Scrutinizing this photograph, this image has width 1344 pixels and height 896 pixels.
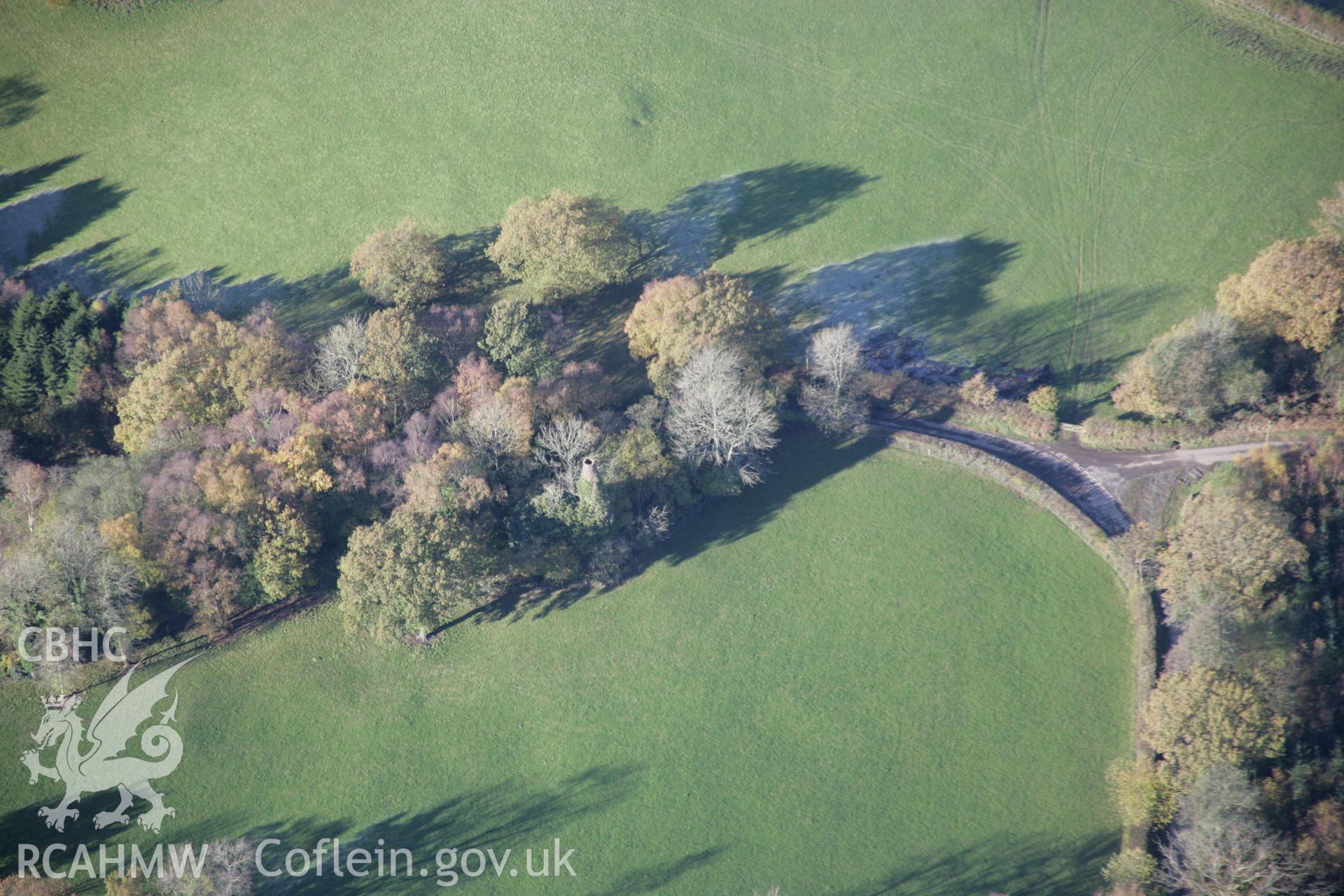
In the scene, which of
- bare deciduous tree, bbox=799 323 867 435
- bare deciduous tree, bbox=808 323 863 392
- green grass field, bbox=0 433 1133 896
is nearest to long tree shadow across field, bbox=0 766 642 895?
green grass field, bbox=0 433 1133 896

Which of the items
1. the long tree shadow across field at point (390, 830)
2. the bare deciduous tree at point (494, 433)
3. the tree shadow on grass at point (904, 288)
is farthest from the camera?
the tree shadow on grass at point (904, 288)

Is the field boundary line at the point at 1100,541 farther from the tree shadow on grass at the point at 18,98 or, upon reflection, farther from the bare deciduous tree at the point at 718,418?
the tree shadow on grass at the point at 18,98

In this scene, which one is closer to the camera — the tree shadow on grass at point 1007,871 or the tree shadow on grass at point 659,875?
the tree shadow on grass at point 1007,871

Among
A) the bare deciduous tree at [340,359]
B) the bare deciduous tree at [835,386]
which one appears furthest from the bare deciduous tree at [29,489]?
the bare deciduous tree at [835,386]

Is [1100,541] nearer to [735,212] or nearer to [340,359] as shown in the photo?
[735,212]

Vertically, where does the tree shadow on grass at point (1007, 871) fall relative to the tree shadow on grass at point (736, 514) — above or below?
below

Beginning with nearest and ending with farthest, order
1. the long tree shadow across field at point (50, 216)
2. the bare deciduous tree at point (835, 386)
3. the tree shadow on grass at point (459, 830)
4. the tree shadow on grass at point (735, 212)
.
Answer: the tree shadow on grass at point (459, 830) < the bare deciduous tree at point (835, 386) < the long tree shadow across field at point (50, 216) < the tree shadow on grass at point (735, 212)

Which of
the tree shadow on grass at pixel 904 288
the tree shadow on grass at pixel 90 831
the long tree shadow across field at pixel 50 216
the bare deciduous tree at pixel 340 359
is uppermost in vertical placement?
the long tree shadow across field at pixel 50 216
